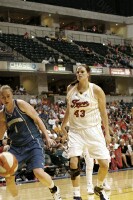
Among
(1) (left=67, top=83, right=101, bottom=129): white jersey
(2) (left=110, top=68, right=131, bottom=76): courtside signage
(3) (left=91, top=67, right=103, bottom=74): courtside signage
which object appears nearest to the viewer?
(1) (left=67, top=83, right=101, bottom=129): white jersey

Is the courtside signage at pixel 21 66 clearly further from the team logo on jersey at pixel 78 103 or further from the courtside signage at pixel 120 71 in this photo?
the team logo on jersey at pixel 78 103

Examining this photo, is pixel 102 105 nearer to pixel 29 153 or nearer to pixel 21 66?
pixel 29 153

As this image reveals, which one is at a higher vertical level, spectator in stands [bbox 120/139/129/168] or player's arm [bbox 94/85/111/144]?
player's arm [bbox 94/85/111/144]

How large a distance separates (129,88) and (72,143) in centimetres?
3233

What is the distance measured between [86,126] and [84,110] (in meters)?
0.26

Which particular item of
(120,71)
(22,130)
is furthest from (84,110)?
(120,71)

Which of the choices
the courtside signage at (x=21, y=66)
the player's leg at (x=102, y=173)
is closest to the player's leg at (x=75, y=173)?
the player's leg at (x=102, y=173)

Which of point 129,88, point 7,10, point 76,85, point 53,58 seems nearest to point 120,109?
point 53,58

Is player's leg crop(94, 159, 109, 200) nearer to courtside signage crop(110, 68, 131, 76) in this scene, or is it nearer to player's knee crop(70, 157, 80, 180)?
player's knee crop(70, 157, 80, 180)

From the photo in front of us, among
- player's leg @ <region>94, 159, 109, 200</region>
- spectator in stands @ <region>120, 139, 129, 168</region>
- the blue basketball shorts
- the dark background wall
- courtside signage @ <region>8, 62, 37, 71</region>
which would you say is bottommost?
spectator in stands @ <region>120, 139, 129, 168</region>

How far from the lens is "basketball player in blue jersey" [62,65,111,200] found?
6570mm

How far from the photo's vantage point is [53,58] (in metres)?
30.6

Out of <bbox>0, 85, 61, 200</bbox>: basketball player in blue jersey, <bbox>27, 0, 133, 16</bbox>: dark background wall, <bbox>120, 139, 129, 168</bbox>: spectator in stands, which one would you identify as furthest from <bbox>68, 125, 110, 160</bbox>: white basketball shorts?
<bbox>27, 0, 133, 16</bbox>: dark background wall

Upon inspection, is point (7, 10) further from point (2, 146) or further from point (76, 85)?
point (76, 85)
